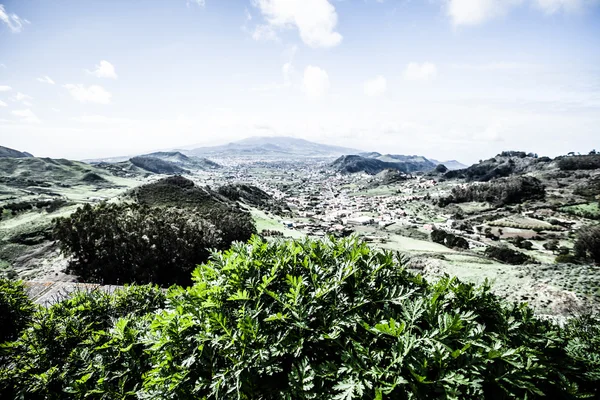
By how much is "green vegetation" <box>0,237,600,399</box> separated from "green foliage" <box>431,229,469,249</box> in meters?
65.5

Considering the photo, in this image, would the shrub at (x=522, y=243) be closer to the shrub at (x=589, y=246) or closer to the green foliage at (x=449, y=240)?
the green foliage at (x=449, y=240)

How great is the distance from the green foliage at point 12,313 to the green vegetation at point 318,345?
54.6 inches

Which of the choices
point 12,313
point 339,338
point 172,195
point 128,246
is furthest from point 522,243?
point 12,313

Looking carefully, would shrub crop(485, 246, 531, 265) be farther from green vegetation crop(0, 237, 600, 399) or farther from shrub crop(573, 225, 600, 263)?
green vegetation crop(0, 237, 600, 399)

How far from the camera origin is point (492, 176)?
184 metres

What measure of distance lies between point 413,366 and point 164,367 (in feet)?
9.25

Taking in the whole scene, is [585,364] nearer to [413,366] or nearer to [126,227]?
[413,366]

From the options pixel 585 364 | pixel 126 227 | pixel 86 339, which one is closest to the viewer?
pixel 585 364

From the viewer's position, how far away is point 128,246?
21.6m

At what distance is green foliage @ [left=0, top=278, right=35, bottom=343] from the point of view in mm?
5848

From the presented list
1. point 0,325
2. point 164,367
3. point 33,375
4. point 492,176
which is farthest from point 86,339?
point 492,176

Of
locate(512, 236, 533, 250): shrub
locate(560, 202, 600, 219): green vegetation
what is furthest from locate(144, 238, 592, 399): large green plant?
locate(560, 202, 600, 219): green vegetation

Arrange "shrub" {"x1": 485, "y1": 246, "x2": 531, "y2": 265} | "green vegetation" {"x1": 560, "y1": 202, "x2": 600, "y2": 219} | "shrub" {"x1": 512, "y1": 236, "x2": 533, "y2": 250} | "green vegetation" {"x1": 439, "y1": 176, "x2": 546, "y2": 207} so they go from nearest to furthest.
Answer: "shrub" {"x1": 485, "y1": 246, "x2": 531, "y2": 265} < "shrub" {"x1": 512, "y1": 236, "x2": 533, "y2": 250} < "green vegetation" {"x1": 560, "y1": 202, "x2": 600, "y2": 219} < "green vegetation" {"x1": 439, "y1": 176, "x2": 546, "y2": 207}

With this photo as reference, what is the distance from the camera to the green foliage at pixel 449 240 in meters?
62.6
